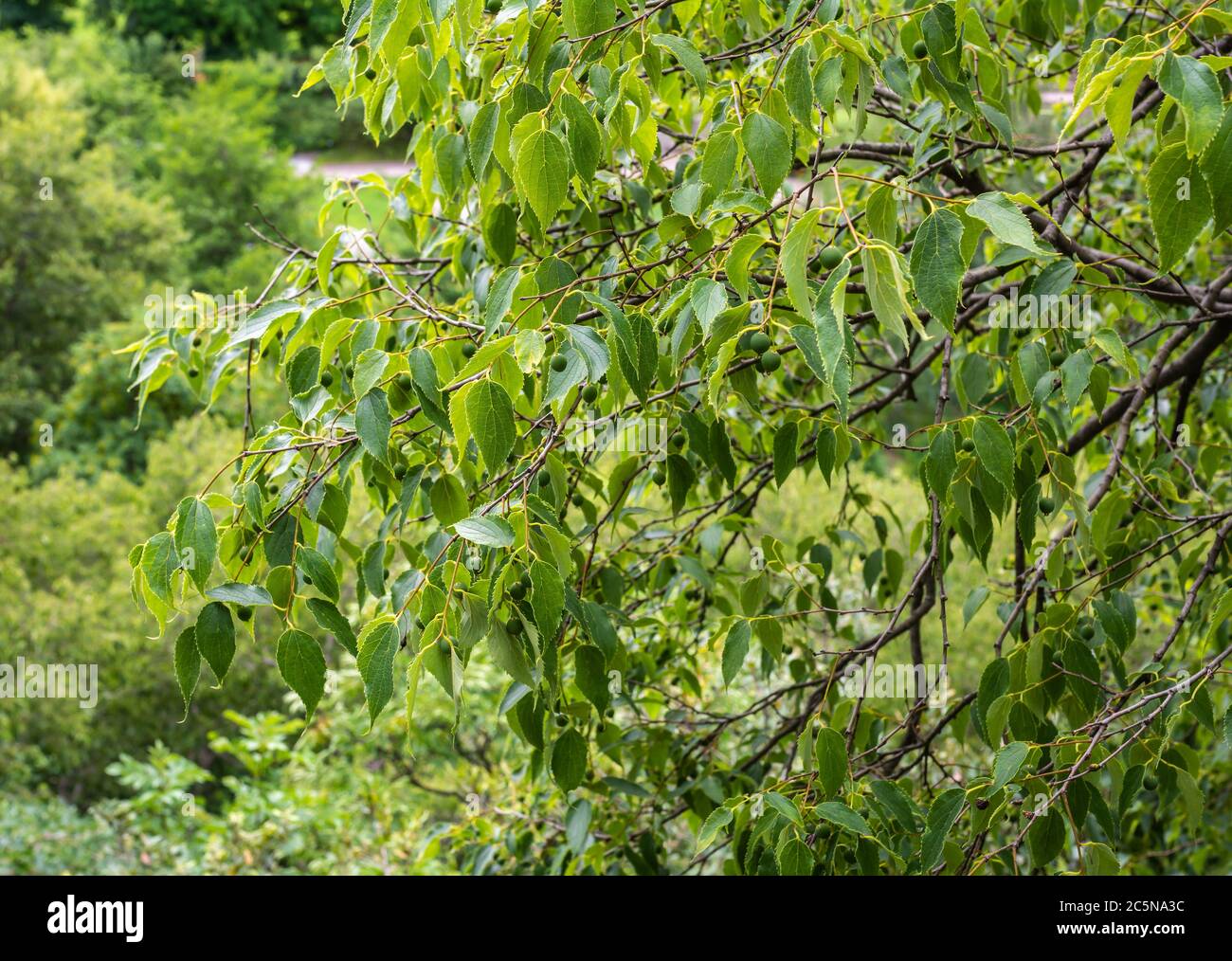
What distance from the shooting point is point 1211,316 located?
2135 millimetres

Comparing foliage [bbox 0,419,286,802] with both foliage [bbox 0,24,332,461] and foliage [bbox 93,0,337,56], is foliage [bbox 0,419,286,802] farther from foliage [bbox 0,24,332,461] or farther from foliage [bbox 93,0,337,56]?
foliage [bbox 93,0,337,56]

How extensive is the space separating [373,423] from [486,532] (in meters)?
0.33

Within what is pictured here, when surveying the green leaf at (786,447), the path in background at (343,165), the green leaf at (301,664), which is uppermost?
the path in background at (343,165)

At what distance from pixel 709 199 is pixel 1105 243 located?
7.52ft

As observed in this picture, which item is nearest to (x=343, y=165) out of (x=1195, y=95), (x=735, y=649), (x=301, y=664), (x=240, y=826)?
(x=240, y=826)

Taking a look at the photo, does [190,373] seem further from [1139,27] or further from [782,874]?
[1139,27]

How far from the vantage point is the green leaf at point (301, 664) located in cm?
156

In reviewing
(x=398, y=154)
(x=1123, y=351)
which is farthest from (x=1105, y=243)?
(x=398, y=154)

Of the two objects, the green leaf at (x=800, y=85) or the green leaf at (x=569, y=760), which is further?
the green leaf at (x=569, y=760)

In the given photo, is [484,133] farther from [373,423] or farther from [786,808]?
[786,808]

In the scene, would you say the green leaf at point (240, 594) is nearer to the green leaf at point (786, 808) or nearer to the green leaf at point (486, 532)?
the green leaf at point (486, 532)

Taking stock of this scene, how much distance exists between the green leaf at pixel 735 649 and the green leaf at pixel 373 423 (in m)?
0.70

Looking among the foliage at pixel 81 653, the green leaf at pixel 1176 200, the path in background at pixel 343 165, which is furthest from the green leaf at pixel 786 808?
the path in background at pixel 343 165
